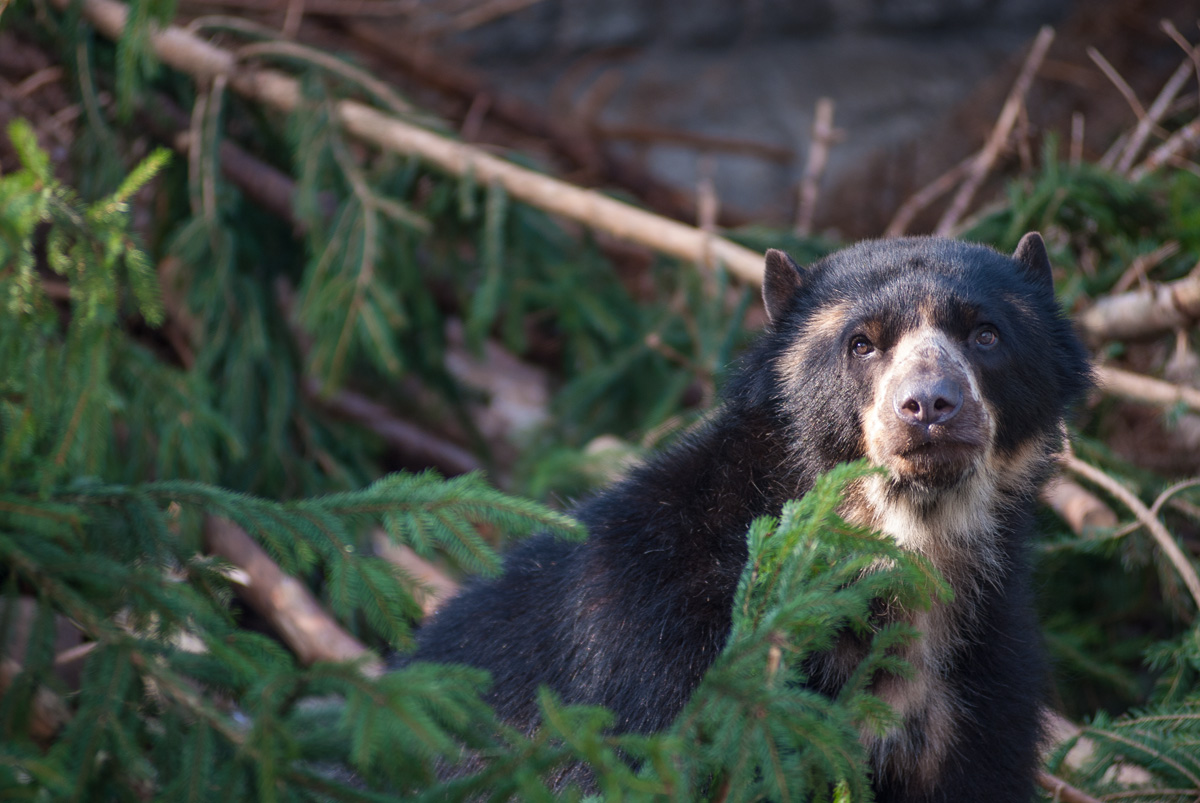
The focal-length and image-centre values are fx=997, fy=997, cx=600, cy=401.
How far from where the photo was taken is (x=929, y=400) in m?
2.54

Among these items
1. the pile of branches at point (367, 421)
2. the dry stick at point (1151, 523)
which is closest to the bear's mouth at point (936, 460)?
the pile of branches at point (367, 421)

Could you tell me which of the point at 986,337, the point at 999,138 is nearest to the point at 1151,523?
the point at 986,337

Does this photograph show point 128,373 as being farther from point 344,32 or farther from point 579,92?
point 579,92

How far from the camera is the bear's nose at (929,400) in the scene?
2.54 metres

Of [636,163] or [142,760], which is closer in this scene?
[142,760]

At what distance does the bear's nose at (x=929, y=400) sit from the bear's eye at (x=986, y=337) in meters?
0.31

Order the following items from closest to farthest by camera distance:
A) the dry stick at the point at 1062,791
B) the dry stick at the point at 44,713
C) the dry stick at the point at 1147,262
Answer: the dry stick at the point at 44,713 < the dry stick at the point at 1062,791 < the dry stick at the point at 1147,262

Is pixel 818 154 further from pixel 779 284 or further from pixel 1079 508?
pixel 779 284

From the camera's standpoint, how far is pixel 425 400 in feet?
20.4

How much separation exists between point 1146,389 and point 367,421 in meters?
4.19

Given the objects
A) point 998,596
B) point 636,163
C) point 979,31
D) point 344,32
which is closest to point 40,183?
point 998,596

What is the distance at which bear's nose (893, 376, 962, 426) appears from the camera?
2537 mm

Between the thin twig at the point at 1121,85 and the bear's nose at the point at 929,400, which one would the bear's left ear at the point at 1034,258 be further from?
the thin twig at the point at 1121,85

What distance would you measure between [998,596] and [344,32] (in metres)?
6.25
